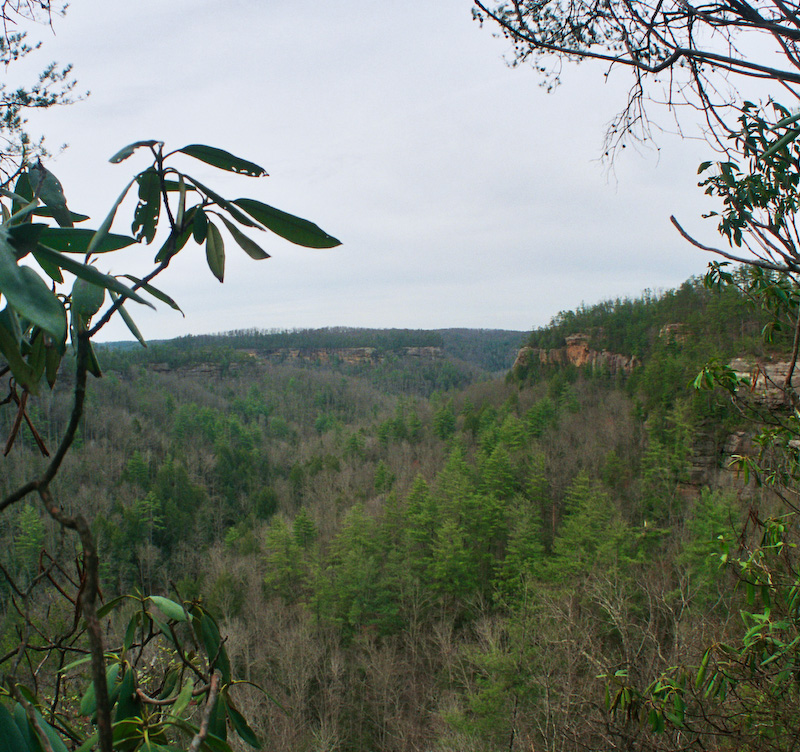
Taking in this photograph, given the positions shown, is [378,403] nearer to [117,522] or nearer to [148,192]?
[117,522]

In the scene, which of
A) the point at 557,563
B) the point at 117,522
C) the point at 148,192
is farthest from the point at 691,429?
the point at 117,522

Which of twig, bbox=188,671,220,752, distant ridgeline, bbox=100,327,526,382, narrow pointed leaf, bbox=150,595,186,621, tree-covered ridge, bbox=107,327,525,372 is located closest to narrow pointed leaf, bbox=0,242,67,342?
twig, bbox=188,671,220,752

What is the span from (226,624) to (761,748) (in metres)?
17.0

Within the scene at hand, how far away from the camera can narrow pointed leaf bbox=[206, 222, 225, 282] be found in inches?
31.7

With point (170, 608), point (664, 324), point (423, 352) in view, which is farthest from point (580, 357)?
point (423, 352)

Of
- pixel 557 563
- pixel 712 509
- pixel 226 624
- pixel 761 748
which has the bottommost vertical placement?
pixel 226 624

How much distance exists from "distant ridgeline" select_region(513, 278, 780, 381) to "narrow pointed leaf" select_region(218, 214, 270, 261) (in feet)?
67.9

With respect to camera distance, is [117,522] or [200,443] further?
[200,443]

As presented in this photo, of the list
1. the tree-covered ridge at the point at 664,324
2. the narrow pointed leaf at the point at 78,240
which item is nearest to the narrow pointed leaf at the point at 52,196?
the narrow pointed leaf at the point at 78,240

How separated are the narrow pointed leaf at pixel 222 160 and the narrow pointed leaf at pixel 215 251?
107 millimetres

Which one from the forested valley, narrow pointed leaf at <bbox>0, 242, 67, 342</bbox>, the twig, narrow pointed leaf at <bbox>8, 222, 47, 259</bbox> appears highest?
narrow pointed leaf at <bbox>8, 222, 47, 259</bbox>

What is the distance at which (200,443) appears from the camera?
153 feet

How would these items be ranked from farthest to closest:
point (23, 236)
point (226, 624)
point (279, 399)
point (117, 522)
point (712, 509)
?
point (279, 399) → point (117, 522) → point (226, 624) → point (712, 509) → point (23, 236)

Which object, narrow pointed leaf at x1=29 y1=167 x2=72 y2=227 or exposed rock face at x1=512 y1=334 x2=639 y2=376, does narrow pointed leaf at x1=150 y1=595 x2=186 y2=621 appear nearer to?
narrow pointed leaf at x1=29 y1=167 x2=72 y2=227
